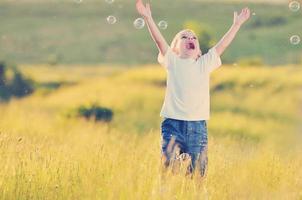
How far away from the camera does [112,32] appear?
57.3 metres

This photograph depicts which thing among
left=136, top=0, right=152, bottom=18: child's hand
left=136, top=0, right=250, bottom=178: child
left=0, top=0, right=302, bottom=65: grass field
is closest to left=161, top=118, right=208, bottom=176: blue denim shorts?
left=136, top=0, right=250, bottom=178: child

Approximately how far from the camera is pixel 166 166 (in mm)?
9281

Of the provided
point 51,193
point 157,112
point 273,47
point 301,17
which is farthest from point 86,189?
point 301,17

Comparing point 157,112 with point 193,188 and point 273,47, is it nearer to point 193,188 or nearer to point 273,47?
Result: point 273,47

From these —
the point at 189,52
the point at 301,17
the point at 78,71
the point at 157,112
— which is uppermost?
the point at 301,17

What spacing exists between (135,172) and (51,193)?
0.77m

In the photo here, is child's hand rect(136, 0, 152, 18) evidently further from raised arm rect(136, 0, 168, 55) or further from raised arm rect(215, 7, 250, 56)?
raised arm rect(215, 7, 250, 56)

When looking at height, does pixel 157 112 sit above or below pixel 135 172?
above

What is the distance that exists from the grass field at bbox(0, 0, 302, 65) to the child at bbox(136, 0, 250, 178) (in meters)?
37.7

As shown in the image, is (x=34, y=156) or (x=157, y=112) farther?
(x=157, y=112)

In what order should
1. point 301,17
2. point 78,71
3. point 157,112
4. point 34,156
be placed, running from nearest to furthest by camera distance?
point 34,156
point 157,112
point 78,71
point 301,17

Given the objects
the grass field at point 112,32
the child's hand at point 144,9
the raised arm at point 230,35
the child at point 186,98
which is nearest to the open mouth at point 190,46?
the child at point 186,98

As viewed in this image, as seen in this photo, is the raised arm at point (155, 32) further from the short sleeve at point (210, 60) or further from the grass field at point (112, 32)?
the grass field at point (112, 32)

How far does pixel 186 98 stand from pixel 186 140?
376 millimetres
